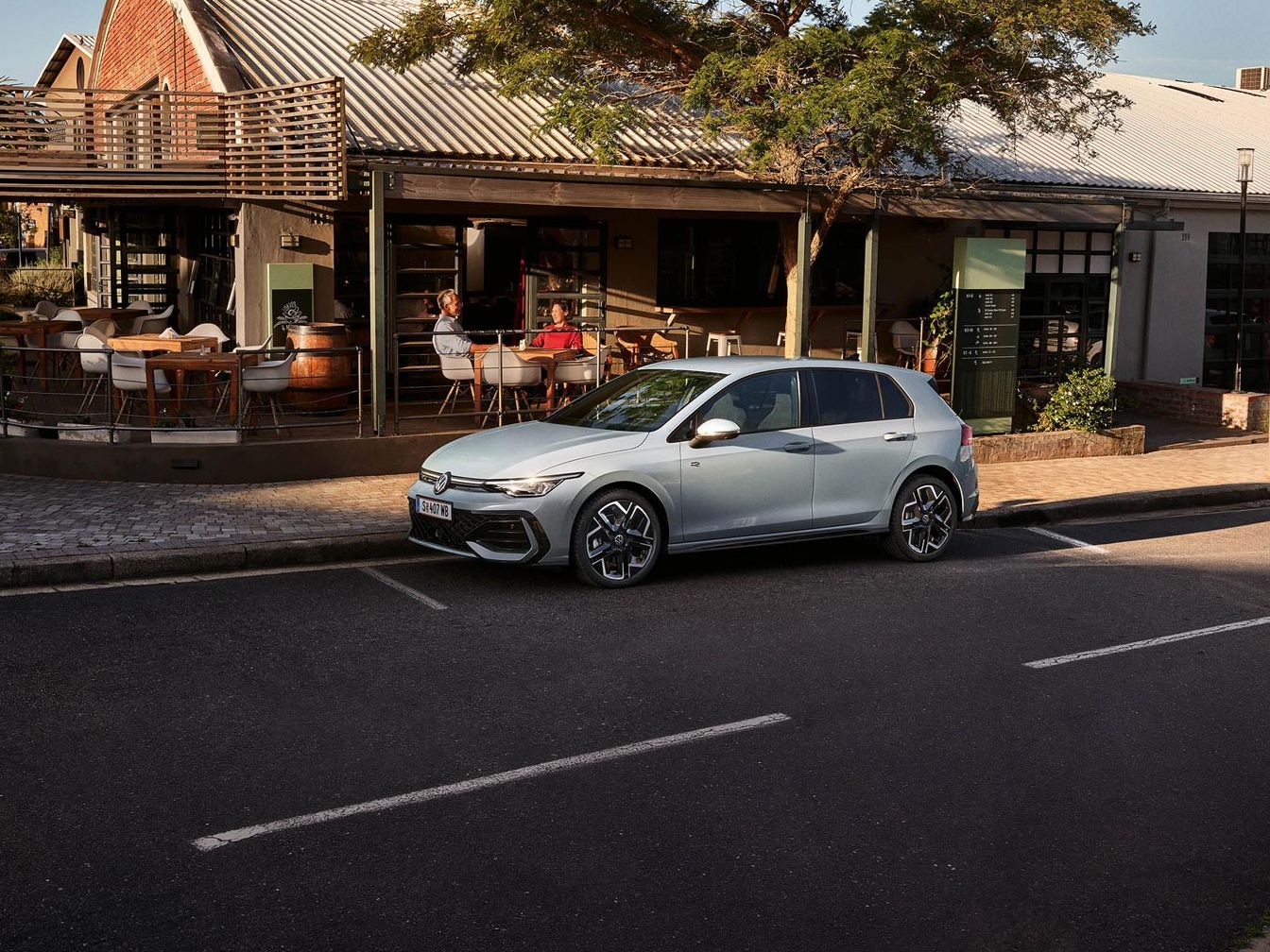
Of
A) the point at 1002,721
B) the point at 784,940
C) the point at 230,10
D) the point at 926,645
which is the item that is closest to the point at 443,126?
the point at 230,10

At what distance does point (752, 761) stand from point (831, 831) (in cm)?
81

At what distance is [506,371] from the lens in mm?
14547

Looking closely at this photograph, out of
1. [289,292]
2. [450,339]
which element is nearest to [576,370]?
[450,339]

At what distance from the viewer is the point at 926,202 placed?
16.4 meters

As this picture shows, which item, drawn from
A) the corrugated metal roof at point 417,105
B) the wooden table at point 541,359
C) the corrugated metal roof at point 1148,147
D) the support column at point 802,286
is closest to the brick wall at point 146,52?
the corrugated metal roof at point 417,105

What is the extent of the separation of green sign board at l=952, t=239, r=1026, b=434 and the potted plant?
0.60 m

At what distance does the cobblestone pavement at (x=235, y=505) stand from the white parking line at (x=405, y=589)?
73 cm

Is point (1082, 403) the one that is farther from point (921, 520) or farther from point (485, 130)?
point (485, 130)

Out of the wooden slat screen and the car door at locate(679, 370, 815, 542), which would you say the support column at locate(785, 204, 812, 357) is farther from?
the car door at locate(679, 370, 815, 542)

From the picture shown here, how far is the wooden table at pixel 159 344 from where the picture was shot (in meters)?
14.4

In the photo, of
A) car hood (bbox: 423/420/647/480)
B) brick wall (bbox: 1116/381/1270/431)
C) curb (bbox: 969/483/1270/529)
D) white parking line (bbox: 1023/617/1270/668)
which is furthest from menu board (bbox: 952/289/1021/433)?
car hood (bbox: 423/420/647/480)

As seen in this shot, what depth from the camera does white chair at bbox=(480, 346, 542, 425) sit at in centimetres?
1434

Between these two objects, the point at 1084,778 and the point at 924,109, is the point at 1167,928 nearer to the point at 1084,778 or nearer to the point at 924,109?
the point at 1084,778

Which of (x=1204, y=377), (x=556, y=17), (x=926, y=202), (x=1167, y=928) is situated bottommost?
(x=1167, y=928)
